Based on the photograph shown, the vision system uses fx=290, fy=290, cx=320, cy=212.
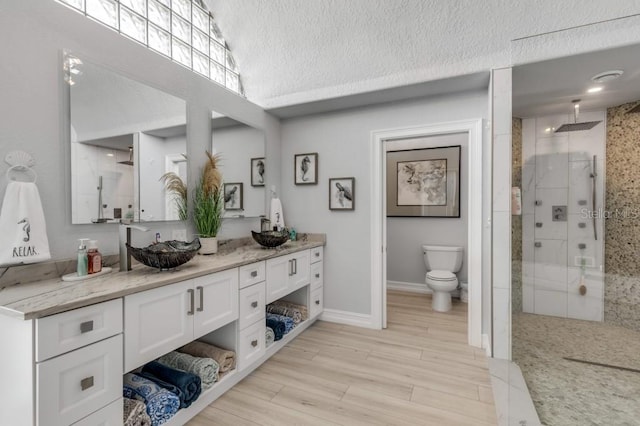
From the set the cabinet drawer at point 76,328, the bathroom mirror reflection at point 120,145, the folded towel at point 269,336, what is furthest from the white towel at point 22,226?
the folded towel at point 269,336

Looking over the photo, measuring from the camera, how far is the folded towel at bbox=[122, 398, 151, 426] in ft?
4.39

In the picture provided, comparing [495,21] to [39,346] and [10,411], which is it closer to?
[39,346]

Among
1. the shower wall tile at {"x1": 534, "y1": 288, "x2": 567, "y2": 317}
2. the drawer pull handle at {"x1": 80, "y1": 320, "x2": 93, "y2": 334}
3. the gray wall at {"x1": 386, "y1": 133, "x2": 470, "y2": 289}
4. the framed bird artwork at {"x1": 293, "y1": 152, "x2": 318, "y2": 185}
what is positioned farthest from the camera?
the gray wall at {"x1": 386, "y1": 133, "x2": 470, "y2": 289}

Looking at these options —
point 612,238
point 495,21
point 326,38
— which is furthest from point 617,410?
point 326,38

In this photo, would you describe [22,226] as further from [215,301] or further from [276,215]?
[276,215]

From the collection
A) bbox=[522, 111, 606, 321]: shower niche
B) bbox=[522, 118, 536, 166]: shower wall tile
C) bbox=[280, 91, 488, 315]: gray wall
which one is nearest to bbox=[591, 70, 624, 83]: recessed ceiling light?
bbox=[522, 111, 606, 321]: shower niche

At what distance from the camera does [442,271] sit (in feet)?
12.1

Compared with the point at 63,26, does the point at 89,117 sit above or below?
below

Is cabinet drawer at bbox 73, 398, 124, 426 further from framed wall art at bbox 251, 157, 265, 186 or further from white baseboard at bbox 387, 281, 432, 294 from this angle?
white baseboard at bbox 387, 281, 432, 294

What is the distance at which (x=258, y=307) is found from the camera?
2.14 metres

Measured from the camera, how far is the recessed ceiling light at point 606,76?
2121 mm

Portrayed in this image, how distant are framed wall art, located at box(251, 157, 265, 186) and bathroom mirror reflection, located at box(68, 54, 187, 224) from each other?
2.57ft

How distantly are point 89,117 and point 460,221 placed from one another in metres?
4.12

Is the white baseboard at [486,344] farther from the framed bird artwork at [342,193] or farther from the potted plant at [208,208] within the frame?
the potted plant at [208,208]
